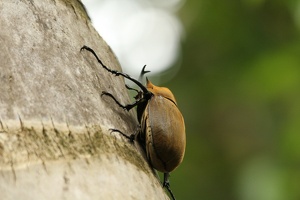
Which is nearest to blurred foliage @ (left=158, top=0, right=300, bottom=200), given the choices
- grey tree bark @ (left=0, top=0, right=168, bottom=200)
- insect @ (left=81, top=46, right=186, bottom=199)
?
insect @ (left=81, top=46, right=186, bottom=199)

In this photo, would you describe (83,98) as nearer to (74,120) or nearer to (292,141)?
(74,120)

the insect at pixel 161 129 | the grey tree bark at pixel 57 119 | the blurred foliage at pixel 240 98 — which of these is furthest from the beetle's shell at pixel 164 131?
the blurred foliage at pixel 240 98

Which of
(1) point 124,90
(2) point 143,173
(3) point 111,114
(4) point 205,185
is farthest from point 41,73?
(4) point 205,185

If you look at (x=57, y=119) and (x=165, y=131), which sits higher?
(x=57, y=119)

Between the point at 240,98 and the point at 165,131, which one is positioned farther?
the point at 240,98

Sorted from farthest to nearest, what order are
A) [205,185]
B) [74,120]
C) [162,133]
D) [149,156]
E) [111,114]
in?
1. [205,185]
2. [162,133]
3. [149,156]
4. [111,114]
5. [74,120]

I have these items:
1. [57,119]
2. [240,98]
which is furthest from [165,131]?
[240,98]

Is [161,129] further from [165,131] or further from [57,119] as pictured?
[57,119]
